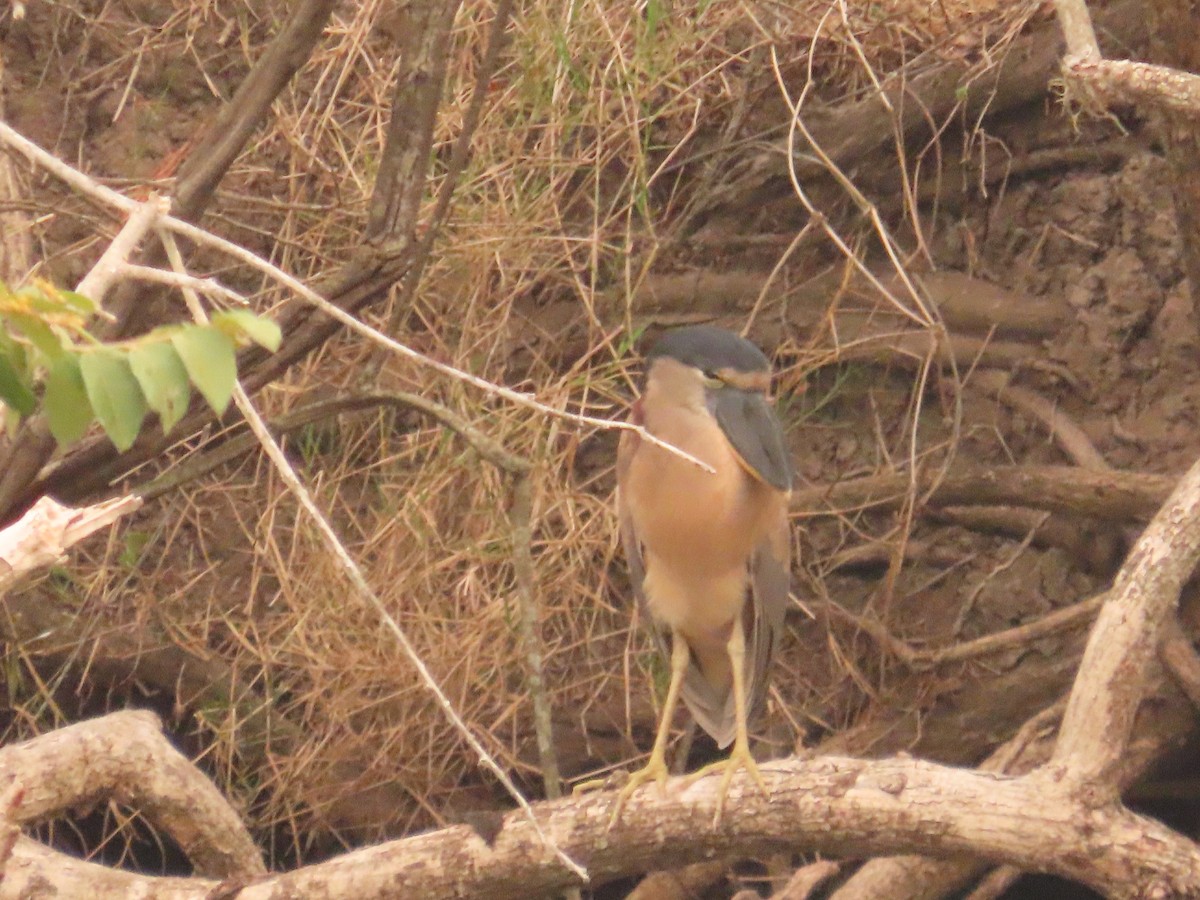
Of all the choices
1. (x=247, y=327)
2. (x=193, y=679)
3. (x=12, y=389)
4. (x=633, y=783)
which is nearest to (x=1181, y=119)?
(x=633, y=783)

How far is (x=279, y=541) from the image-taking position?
116 inches

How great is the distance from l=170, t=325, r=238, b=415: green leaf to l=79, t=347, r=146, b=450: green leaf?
0.14 feet

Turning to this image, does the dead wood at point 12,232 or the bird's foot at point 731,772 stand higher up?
the dead wood at point 12,232

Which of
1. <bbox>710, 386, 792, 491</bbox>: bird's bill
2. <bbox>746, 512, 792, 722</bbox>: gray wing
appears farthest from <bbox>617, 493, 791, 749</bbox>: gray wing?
<bbox>710, 386, 792, 491</bbox>: bird's bill

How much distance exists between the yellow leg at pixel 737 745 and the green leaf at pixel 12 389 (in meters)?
1.06

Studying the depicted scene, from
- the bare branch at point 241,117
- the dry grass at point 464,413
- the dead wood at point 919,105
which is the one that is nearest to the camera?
the bare branch at point 241,117

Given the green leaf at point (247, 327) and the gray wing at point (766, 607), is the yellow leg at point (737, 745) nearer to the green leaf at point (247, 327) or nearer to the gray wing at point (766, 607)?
the gray wing at point (766, 607)

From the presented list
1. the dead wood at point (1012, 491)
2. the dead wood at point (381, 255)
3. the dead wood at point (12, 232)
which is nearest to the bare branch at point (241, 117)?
the dead wood at point (381, 255)

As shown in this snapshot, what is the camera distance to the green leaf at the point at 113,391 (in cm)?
104

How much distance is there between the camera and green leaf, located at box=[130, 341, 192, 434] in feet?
3.42

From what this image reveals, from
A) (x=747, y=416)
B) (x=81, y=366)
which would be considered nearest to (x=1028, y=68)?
(x=747, y=416)

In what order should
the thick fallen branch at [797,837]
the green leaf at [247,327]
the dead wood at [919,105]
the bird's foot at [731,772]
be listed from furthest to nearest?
the dead wood at [919,105], the bird's foot at [731,772], the thick fallen branch at [797,837], the green leaf at [247,327]

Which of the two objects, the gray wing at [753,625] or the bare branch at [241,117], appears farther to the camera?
the gray wing at [753,625]

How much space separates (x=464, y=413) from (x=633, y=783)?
37.9 inches
